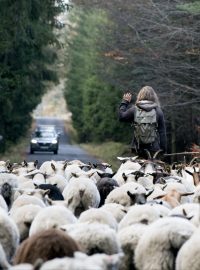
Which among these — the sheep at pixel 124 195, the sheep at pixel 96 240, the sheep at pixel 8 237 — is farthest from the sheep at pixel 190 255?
the sheep at pixel 124 195

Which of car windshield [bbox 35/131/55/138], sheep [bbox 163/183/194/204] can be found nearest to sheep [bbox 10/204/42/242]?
sheep [bbox 163/183/194/204]

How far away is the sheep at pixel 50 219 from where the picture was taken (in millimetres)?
11070

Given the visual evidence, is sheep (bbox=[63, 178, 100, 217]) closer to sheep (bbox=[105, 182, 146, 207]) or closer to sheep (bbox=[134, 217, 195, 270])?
sheep (bbox=[105, 182, 146, 207])

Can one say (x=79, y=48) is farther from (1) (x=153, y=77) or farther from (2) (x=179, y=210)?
(2) (x=179, y=210)

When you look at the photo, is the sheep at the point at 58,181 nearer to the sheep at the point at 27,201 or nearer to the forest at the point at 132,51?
the sheep at the point at 27,201

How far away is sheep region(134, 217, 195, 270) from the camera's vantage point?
9.57m

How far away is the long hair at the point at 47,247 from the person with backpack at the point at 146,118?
8.76m

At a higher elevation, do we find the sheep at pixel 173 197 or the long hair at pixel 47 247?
the long hair at pixel 47 247

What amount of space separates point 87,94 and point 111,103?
589 inches

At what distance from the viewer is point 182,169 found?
18984 millimetres

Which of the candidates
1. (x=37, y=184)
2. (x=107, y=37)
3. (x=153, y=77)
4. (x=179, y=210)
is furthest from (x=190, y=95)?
(x=179, y=210)

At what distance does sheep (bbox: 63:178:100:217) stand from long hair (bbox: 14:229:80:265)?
5.21 m

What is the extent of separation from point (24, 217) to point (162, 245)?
2805 millimetres

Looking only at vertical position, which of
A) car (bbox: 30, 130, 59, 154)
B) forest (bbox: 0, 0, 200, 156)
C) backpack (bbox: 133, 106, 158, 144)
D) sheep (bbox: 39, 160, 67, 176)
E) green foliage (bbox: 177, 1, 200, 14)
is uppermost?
green foliage (bbox: 177, 1, 200, 14)
